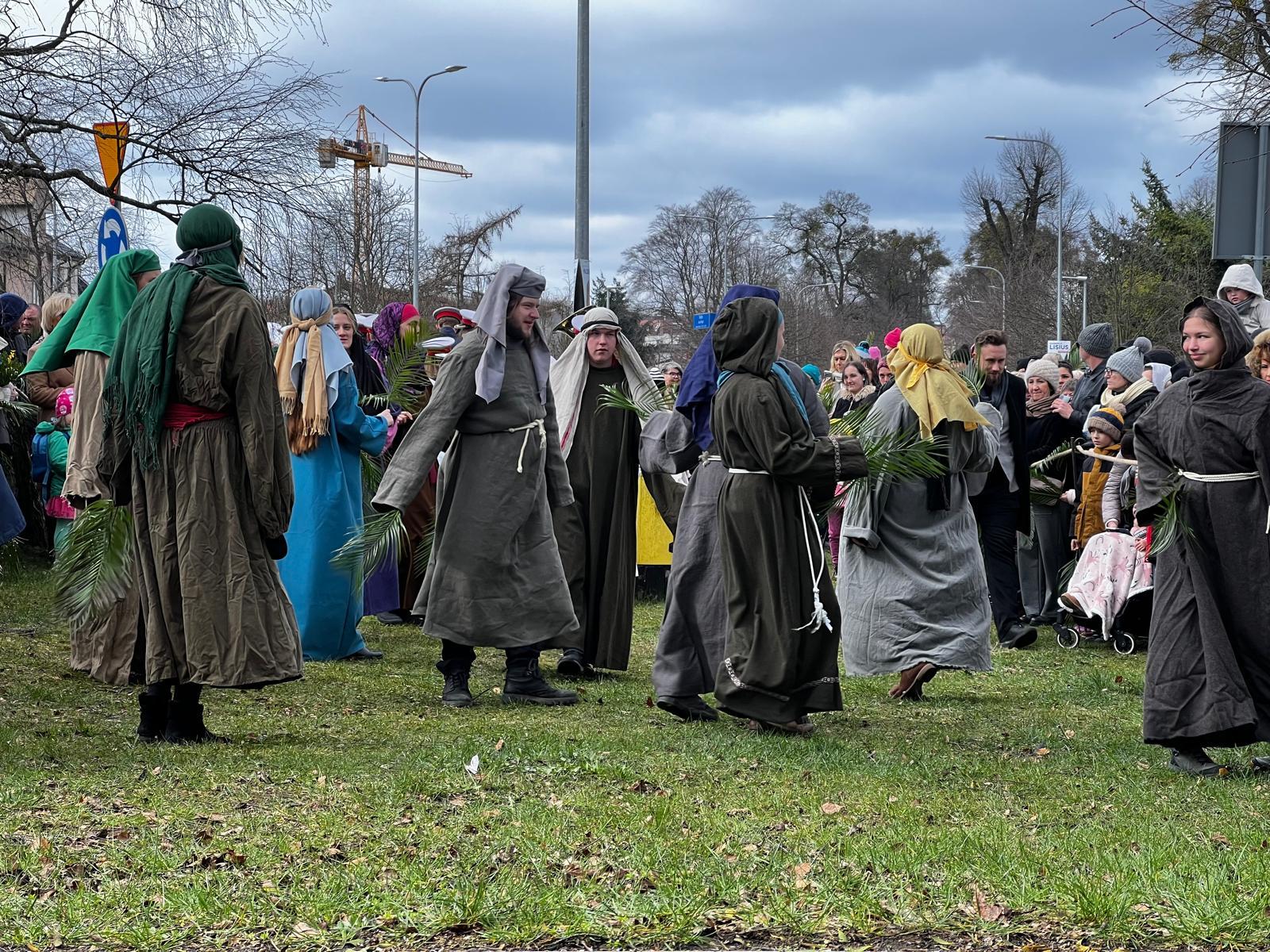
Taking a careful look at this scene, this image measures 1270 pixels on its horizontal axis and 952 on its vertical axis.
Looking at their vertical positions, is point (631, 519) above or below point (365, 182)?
below

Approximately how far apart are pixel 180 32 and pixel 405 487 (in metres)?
5.05

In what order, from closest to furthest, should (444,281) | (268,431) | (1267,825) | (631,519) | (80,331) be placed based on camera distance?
(1267,825) → (268,431) → (80,331) → (631,519) → (444,281)

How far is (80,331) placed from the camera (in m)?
7.94

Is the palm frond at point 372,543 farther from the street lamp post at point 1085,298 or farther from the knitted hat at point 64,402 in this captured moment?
the street lamp post at point 1085,298

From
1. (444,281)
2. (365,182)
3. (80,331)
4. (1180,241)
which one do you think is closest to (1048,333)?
(1180,241)

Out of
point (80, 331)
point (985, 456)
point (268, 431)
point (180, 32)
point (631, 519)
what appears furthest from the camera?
point (180, 32)

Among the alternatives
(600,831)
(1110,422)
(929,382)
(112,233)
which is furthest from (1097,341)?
(600,831)

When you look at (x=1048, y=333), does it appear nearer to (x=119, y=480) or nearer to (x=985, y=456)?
(x=985, y=456)

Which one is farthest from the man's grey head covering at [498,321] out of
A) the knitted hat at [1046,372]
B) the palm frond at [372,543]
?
the knitted hat at [1046,372]

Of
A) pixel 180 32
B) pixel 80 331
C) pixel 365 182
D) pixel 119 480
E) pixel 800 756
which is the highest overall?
pixel 365 182

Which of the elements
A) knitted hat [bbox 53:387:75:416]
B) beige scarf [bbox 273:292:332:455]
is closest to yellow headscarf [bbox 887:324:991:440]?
beige scarf [bbox 273:292:332:455]

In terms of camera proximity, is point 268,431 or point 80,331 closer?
point 268,431

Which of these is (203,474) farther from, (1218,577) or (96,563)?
(1218,577)

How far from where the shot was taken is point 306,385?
9.75 m
